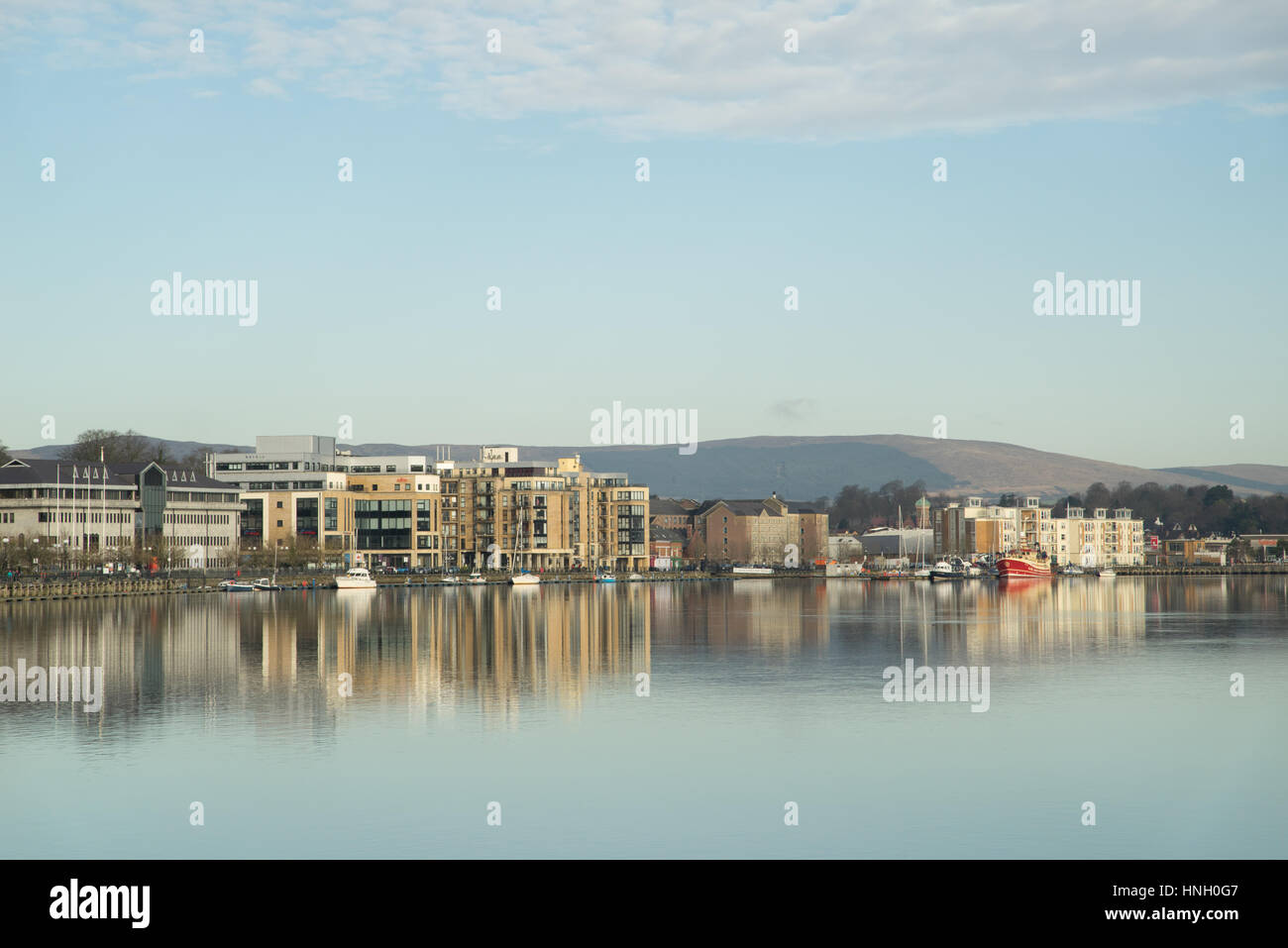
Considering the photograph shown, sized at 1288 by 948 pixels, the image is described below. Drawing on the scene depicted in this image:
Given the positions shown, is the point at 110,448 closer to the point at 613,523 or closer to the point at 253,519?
the point at 253,519

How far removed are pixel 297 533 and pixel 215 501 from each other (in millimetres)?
11491

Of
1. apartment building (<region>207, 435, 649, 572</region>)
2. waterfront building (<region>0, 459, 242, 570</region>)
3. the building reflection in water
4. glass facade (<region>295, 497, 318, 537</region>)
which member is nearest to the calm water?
the building reflection in water

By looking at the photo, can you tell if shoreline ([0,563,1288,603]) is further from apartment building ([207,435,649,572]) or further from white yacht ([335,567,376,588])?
apartment building ([207,435,649,572])

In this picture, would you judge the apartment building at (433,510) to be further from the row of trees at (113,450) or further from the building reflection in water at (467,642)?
the building reflection in water at (467,642)

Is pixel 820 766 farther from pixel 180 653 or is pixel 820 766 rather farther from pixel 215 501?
pixel 215 501

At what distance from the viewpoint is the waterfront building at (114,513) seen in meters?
132

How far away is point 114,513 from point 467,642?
90.0 metres

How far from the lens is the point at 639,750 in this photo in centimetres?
3231

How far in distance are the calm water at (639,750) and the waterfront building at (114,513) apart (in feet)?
236

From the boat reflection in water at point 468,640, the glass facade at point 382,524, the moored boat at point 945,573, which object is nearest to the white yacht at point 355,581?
the boat reflection in water at point 468,640

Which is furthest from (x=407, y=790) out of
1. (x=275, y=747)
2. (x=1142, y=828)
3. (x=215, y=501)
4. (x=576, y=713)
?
(x=215, y=501)
